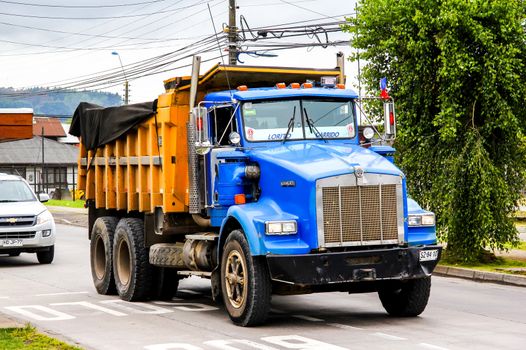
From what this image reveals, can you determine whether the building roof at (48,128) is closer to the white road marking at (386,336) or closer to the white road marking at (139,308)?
the white road marking at (139,308)

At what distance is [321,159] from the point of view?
1270 centimetres

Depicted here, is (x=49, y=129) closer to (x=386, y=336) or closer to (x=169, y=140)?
(x=169, y=140)

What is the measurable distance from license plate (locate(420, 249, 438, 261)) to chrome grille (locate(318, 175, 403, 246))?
35 centimetres

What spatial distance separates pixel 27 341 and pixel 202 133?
3504 mm

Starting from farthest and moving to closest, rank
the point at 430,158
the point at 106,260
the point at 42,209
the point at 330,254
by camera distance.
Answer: the point at 42,209
the point at 430,158
the point at 106,260
the point at 330,254

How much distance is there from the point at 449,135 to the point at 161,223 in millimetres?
6852

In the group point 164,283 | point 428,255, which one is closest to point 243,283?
point 428,255

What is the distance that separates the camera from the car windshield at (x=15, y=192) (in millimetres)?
23391

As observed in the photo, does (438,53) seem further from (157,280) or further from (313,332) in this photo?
(313,332)

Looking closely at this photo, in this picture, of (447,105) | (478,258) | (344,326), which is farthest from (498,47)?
(344,326)

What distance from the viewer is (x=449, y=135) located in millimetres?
19953

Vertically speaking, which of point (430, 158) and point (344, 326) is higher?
point (430, 158)

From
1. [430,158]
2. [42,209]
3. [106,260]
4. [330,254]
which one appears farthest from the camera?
[42,209]

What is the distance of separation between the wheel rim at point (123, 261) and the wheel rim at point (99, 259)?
759mm
